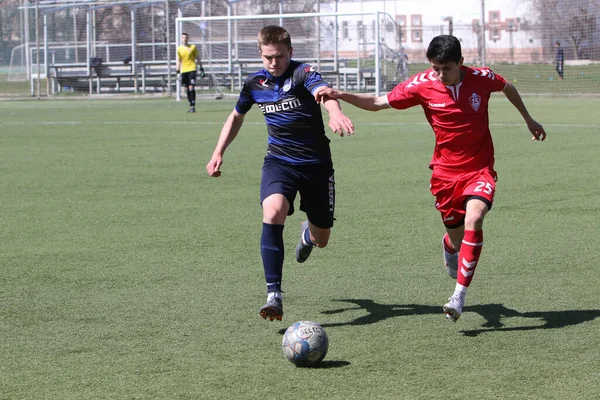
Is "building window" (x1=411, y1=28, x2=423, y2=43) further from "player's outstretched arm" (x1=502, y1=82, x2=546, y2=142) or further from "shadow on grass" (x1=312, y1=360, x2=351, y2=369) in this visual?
"shadow on grass" (x1=312, y1=360, x2=351, y2=369)

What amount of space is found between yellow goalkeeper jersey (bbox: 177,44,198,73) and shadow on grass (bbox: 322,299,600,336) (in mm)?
20978

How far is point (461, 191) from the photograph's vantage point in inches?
242

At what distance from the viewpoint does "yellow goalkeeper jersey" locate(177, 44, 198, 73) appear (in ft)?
86.8

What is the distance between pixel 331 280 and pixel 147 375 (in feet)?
8.31

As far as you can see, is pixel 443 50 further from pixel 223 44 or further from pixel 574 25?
pixel 574 25

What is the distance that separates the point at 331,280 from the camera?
6988 mm

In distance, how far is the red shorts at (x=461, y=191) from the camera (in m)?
5.97

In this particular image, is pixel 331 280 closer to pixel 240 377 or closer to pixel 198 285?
pixel 198 285

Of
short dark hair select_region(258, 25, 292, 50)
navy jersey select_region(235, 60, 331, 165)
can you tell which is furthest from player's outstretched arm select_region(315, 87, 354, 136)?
short dark hair select_region(258, 25, 292, 50)

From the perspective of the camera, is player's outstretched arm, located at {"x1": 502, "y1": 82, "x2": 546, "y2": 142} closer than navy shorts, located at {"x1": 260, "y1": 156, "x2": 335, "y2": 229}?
No

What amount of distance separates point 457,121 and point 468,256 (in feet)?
3.09

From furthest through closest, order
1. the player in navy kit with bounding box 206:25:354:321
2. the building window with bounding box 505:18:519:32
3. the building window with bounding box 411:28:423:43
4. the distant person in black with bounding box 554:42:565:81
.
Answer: the building window with bounding box 505:18:519:32 < the building window with bounding box 411:28:423:43 < the distant person in black with bounding box 554:42:565:81 < the player in navy kit with bounding box 206:25:354:321

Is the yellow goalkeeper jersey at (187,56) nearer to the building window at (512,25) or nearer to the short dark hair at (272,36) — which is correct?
the short dark hair at (272,36)

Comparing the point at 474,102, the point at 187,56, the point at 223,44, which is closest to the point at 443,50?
the point at 474,102
